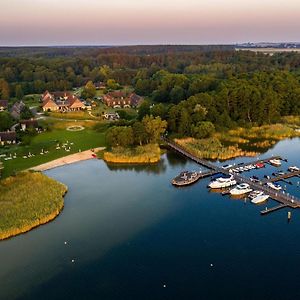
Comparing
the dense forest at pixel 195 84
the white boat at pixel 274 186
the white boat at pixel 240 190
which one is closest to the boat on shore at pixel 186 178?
the white boat at pixel 240 190

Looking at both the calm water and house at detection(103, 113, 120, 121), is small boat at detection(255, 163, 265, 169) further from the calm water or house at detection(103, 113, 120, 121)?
house at detection(103, 113, 120, 121)

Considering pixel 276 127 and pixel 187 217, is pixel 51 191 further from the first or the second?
pixel 276 127

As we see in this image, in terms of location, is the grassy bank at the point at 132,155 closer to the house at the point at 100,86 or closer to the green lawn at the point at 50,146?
the green lawn at the point at 50,146

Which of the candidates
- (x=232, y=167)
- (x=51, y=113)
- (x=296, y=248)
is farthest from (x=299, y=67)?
(x=296, y=248)

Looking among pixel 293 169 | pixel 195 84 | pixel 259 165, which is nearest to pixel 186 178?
pixel 259 165

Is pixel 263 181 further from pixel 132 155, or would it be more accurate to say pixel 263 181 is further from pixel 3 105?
pixel 3 105

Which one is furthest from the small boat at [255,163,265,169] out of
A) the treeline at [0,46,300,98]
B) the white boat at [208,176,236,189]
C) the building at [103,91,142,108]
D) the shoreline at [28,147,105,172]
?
the treeline at [0,46,300,98]
